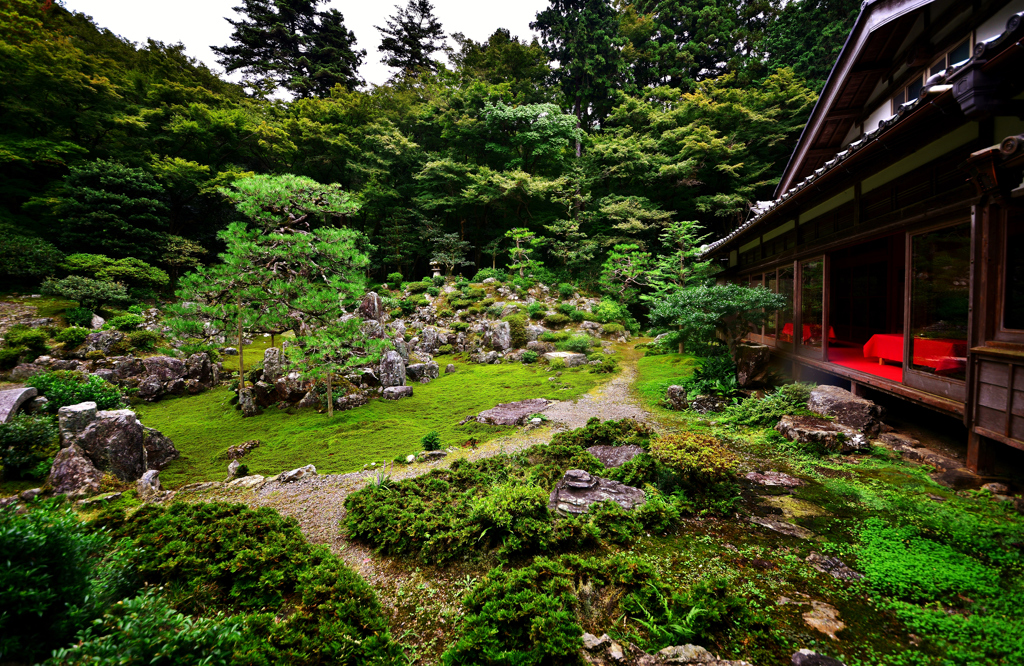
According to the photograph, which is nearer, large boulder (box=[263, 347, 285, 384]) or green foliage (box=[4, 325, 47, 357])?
large boulder (box=[263, 347, 285, 384])

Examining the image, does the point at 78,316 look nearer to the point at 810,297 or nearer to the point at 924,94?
the point at 924,94

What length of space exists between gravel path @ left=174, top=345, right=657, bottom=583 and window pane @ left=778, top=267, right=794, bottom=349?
4485 millimetres

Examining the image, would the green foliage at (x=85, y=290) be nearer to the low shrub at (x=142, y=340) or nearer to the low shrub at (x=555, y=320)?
the low shrub at (x=142, y=340)

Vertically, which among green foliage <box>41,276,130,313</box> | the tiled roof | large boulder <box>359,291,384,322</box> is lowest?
large boulder <box>359,291,384,322</box>

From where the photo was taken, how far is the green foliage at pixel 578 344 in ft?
42.4

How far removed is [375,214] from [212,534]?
22.0m

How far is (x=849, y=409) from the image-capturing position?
215 inches

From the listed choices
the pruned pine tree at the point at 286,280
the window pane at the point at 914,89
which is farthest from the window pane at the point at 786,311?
the pruned pine tree at the point at 286,280

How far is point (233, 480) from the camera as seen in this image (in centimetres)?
514

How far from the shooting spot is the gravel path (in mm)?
3749

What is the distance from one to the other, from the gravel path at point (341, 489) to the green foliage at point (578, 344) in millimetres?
5061

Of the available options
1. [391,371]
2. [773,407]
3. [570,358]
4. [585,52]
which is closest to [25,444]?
[391,371]

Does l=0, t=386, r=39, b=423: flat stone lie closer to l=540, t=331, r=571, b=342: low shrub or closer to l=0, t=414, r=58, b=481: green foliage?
l=0, t=414, r=58, b=481: green foliage

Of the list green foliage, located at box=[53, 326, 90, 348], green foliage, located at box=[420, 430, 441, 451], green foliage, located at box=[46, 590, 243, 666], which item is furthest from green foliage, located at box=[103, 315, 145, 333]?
green foliage, located at box=[46, 590, 243, 666]
